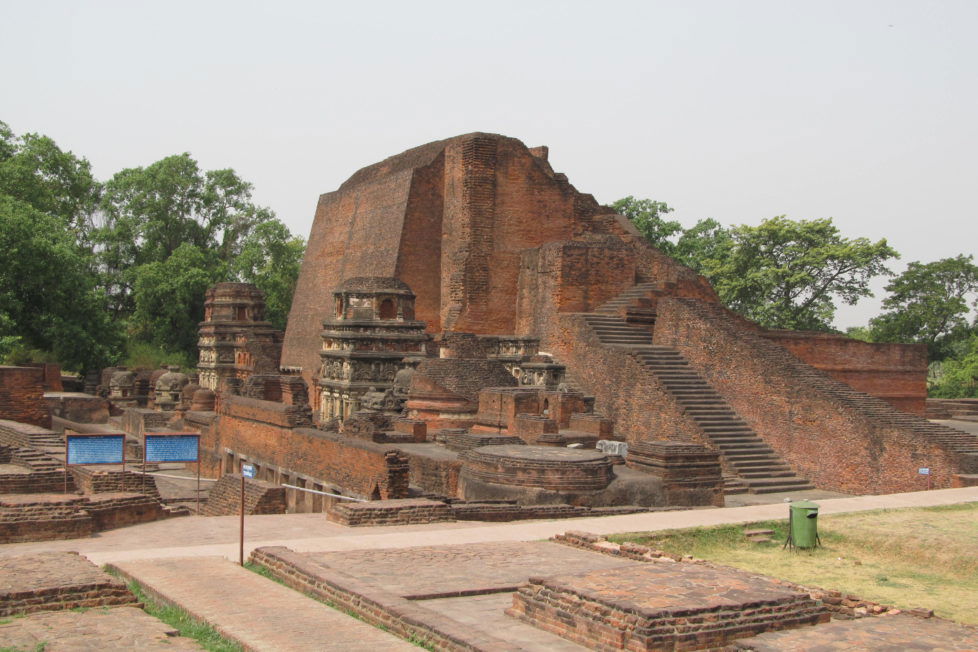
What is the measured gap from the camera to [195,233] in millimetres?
46344

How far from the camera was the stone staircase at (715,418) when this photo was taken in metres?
16.6

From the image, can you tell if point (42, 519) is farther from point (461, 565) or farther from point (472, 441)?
point (472, 441)

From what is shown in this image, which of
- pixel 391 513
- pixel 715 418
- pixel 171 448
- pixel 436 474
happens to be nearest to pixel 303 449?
pixel 171 448

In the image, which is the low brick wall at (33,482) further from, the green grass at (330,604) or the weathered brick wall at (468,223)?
the weathered brick wall at (468,223)

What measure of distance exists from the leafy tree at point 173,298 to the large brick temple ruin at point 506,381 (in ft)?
24.5

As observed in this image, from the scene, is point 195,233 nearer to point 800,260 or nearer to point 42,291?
point 42,291

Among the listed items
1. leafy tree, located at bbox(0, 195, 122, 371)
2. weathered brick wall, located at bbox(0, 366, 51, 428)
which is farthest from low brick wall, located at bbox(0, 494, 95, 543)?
leafy tree, located at bbox(0, 195, 122, 371)

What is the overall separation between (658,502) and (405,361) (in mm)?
9358

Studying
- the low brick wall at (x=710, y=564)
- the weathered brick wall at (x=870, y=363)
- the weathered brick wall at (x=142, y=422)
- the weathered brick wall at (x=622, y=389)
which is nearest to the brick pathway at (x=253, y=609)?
the low brick wall at (x=710, y=564)

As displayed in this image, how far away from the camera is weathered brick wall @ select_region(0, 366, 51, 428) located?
18766 mm

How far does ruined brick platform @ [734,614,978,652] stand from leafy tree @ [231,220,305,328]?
3846 centimetres

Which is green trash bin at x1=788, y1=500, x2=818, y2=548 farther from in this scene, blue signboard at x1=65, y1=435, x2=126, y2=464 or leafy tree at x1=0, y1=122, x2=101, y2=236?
leafy tree at x1=0, y1=122, x2=101, y2=236

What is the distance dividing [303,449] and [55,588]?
432 inches

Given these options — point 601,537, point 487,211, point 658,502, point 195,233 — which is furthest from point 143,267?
point 601,537
